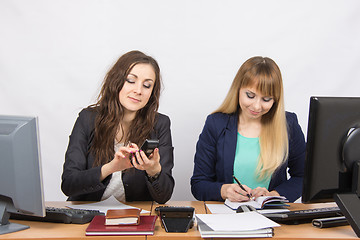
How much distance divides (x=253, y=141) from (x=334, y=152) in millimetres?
1030

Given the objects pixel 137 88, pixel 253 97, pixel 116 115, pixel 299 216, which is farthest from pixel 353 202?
pixel 116 115

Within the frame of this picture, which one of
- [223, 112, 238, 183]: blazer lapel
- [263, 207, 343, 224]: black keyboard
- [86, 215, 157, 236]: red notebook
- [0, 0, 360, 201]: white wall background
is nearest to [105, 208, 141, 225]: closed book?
[86, 215, 157, 236]: red notebook

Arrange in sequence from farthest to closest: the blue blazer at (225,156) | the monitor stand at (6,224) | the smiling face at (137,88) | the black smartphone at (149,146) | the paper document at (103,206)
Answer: the blue blazer at (225,156), the smiling face at (137,88), the paper document at (103,206), the black smartphone at (149,146), the monitor stand at (6,224)

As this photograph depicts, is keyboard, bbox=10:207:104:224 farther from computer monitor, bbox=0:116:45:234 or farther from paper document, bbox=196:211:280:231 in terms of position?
paper document, bbox=196:211:280:231

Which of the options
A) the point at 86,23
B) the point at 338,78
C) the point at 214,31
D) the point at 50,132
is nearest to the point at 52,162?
the point at 50,132

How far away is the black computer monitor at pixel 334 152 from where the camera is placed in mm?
1509

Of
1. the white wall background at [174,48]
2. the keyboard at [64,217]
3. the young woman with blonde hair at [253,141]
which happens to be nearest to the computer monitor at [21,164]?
the keyboard at [64,217]

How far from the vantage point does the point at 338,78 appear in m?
3.31

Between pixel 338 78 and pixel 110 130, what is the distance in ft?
6.54

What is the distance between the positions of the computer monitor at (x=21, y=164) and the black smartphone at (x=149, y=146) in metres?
0.45

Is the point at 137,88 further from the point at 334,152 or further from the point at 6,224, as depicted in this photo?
the point at 334,152

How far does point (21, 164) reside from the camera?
4.87 feet

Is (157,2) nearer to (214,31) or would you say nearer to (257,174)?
(214,31)

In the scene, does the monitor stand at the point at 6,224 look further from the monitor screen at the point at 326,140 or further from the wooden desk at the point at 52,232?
the monitor screen at the point at 326,140
